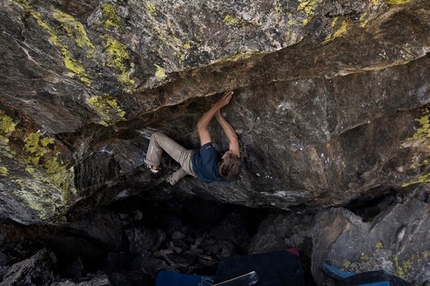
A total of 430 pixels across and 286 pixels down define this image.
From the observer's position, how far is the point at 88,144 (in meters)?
5.05

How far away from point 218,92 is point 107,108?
3.93 feet

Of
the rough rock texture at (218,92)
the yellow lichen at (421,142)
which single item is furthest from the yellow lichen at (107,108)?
the yellow lichen at (421,142)

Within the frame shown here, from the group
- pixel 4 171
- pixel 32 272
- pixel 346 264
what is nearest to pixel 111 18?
pixel 4 171

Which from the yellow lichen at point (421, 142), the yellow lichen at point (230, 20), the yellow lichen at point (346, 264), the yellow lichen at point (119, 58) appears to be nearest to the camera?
the yellow lichen at point (230, 20)

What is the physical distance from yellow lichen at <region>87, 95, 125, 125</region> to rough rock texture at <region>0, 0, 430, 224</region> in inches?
0.6

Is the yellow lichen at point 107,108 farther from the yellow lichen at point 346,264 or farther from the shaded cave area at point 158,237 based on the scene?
the yellow lichen at point 346,264

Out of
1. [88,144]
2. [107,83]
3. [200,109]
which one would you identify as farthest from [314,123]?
[88,144]

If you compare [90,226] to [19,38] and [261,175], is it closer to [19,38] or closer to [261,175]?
[261,175]

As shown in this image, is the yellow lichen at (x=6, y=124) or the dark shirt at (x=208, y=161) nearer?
the yellow lichen at (x=6, y=124)

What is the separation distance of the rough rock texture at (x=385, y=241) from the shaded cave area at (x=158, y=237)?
27cm

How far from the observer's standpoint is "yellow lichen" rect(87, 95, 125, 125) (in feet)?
12.9

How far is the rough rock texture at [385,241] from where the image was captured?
5.74 metres

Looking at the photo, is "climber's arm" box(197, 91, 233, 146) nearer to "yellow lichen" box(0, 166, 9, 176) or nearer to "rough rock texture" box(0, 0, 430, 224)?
"rough rock texture" box(0, 0, 430, 224)

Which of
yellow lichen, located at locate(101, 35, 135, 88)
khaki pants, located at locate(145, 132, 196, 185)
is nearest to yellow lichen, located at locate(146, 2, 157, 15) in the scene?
yellow lichen, located at locate(101, 35, 135, 88)
